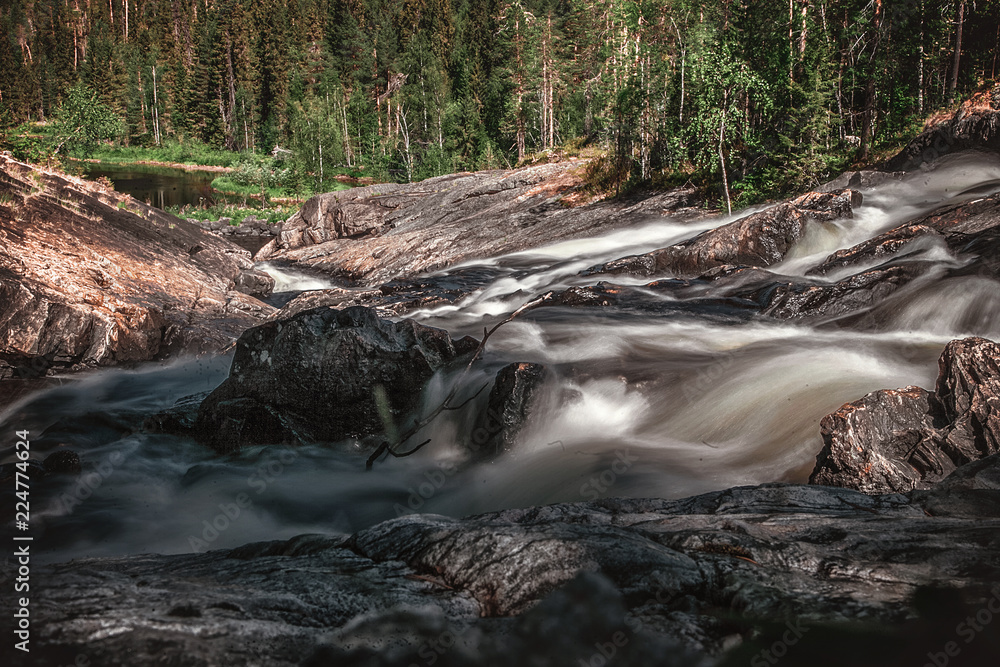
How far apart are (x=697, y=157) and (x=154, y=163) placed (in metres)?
64.5

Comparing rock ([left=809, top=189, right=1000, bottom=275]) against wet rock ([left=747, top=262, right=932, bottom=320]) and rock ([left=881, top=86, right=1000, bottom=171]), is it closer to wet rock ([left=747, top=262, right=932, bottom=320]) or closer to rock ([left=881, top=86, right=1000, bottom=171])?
wet rock ([left=747, top=262, right=932, bottom=320])

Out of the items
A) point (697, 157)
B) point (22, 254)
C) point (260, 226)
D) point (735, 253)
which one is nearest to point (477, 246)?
point (697, 157)

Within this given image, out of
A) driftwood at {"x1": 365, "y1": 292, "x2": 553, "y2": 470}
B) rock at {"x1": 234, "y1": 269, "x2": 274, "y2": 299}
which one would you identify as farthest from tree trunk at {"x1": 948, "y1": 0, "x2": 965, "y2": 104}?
rock at {"x1": 234, "y1": 269, "x2": 274, "y2": 299}

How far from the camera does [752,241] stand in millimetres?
12758

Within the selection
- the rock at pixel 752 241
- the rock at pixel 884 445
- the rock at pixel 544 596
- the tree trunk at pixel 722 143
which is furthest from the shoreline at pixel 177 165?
the rock at pixel 544 596

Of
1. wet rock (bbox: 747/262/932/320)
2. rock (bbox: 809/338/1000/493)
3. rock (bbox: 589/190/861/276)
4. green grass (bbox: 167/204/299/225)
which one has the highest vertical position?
green grass (bbox: 167/204/299/225)

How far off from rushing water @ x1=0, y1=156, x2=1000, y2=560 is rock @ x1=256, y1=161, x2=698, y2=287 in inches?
405

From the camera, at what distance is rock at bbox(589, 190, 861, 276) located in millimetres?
12688

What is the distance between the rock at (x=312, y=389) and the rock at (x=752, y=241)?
7487 mm

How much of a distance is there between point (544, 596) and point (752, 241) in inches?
452

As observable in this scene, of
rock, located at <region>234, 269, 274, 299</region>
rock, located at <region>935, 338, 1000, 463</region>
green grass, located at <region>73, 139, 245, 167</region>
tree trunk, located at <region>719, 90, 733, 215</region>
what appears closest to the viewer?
rock, located at <region>935, 338, 1000, 463</region>

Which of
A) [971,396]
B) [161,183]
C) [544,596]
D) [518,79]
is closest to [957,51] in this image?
[971,396]

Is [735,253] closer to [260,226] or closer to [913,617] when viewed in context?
[913,617]

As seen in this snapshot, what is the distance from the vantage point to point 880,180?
14656mm
